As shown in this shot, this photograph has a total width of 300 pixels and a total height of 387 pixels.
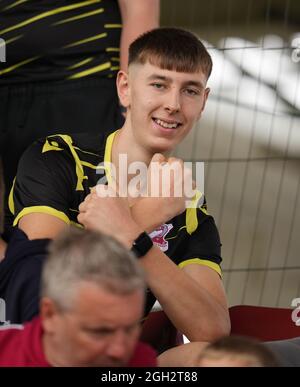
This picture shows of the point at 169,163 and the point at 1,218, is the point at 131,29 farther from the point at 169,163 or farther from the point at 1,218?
the point at 1,218

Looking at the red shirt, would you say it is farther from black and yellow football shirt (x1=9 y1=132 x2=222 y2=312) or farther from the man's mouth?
the man's mouth

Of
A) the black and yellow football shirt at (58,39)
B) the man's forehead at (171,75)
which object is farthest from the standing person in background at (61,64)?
the man's forehead at (171,75)

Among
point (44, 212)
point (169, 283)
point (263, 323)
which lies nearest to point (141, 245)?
point (169, 283)

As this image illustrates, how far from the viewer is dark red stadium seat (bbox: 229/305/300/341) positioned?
2725mm

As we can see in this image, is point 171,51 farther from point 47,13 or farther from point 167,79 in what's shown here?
point 47,13

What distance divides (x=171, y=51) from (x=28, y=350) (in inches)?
47.4

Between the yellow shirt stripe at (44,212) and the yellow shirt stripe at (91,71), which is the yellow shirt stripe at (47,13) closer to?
the yellow shirt stripe at (91,71)

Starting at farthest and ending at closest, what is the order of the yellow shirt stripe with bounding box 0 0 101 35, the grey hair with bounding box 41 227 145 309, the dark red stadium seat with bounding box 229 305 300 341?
the yellow shirt stripe with bounding box 0 0 101 35 → the dark red stadium seat with bounding box 229 305 300 341 → the grey hair with bounding box 41 227 145 309

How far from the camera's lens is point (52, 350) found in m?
1.69

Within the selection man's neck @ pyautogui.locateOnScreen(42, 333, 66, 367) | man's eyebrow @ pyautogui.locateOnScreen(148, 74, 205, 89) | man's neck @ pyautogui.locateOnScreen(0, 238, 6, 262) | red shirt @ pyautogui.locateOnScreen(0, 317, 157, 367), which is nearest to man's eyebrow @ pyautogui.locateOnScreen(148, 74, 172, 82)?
man's eyebrow @ pyautogui.locateOnScreen(148, 74, 205, 89)

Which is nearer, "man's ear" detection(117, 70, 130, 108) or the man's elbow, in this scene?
the man's elbow
